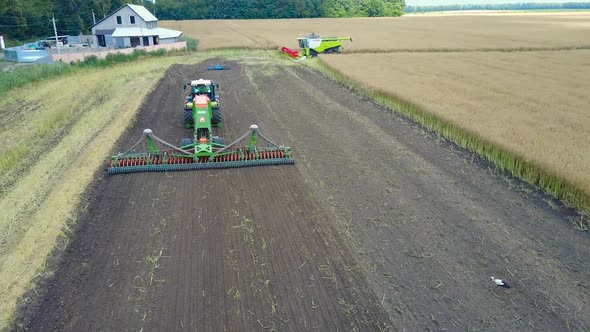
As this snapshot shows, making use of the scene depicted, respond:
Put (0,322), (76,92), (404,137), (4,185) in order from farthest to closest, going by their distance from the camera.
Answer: (76,92) → (404,137) → (4,185) → (0,322)

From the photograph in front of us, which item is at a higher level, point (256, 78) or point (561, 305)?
point (256, 78)

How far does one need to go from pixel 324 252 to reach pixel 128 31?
4492cm

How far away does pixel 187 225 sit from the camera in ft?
29.0

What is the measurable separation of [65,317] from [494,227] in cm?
770

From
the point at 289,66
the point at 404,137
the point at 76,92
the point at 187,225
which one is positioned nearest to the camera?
the point at 187,225

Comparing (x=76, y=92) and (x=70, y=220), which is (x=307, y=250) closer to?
(x=70, y=220)

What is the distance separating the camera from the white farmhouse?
46188 millimetres

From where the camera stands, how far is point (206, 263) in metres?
7.56

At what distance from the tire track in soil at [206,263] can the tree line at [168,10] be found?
58595 mm

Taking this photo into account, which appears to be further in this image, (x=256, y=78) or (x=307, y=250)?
(x=256, y=78)

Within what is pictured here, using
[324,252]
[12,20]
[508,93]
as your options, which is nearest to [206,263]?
[324,252]

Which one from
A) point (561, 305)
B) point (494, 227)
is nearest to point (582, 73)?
point (494, 227)

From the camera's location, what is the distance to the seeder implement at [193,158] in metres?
11.5

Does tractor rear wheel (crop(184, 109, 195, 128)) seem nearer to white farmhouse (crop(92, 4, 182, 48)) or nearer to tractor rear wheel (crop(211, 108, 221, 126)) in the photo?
tractor rear wheel (crop(211, 108, 221, 126))
